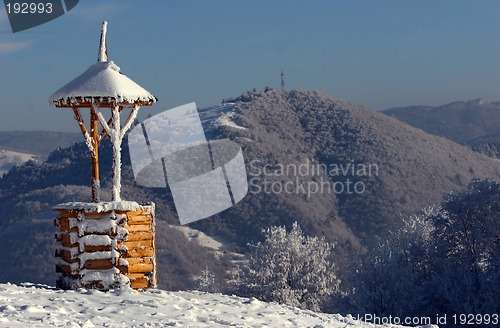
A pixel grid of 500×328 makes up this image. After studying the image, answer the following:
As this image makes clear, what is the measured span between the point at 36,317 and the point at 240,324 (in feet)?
10.3

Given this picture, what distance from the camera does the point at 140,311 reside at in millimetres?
10734

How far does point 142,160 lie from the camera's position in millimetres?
133125

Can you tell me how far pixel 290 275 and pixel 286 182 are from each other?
272 feet

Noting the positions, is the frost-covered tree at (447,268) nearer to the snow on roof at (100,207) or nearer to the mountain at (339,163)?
the snow on roof at (100,207)

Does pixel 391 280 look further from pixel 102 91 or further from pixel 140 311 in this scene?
pixel 140 311

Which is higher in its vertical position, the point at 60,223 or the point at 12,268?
the point at 60,223

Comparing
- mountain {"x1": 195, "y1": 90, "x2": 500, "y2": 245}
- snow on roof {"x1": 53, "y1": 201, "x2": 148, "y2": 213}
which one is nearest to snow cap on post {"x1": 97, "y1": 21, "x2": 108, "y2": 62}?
snow on roof {"x1": 53, "y1": 201, "x2": 148, "y2": 213}

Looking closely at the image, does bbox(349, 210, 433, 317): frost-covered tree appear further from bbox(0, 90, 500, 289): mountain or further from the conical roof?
bbox(0, 90, 500, 289): mountain

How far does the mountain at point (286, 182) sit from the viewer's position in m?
95.4

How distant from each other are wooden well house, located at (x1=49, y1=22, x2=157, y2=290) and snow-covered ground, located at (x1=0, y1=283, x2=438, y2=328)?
1.57 feet

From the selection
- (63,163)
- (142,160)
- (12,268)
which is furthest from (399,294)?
(63,163)

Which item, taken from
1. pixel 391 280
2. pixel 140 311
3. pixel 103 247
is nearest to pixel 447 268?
pixel 391 280

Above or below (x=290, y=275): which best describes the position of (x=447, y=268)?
above

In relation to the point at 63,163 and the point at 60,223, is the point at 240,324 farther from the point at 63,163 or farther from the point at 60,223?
the point at 63,163
